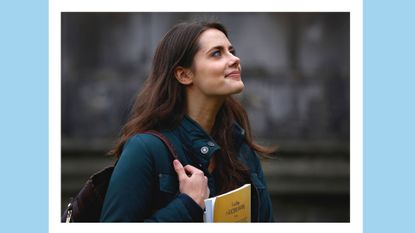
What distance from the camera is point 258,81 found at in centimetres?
479

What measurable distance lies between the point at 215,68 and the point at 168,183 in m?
0.72

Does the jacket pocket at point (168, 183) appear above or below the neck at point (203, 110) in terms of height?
below

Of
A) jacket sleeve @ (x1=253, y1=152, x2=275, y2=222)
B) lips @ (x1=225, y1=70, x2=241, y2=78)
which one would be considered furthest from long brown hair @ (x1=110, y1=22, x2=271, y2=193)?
lips @ (x1=225, y1=70, x2=241, y2=78)

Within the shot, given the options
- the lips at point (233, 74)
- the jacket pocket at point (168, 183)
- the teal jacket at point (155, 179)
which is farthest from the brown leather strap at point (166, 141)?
the lips at point (233, 74)

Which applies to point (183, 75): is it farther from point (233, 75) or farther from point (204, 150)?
point (204, 150)

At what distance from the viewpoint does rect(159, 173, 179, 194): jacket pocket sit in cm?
367

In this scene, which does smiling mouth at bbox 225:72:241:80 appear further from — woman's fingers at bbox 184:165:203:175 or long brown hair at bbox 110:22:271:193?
woman's fingers at bbox 184:165:203:175

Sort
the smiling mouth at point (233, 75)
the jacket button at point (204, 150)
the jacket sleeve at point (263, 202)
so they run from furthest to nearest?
the jacket sleeve at point (263, 202) → the smiling mouth at point (233, 75) → the jacket button at point (204, 150)

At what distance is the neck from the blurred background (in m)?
0.67

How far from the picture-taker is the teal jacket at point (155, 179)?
3.60m

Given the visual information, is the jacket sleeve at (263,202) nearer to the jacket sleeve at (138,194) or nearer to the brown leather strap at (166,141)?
the jacket sleeve at (138,194)

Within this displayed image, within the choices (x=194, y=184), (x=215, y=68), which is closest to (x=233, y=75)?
(x=215, y=68)

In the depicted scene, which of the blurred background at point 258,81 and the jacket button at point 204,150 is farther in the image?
the blurred background at point 258,81
